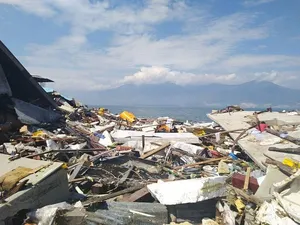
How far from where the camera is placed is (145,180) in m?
6.59

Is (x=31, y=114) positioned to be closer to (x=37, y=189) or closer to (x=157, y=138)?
(x=157, y=138)

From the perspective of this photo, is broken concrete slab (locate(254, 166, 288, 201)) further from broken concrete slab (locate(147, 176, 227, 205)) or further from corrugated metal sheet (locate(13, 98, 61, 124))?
corrugated metal sheet (locate(13, 98, 61, 124))

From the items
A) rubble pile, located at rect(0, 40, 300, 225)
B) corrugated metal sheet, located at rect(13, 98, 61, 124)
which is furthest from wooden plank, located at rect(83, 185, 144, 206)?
corrugated metal sheet, located at rect(13, 98, 61, 124)

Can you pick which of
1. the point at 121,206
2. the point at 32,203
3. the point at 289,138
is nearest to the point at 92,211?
the point at 121,206

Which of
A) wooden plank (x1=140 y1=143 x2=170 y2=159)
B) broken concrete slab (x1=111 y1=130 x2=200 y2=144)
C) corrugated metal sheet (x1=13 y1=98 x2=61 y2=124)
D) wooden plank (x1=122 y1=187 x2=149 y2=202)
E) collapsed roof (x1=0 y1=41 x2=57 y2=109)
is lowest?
wooden plank (x1=122 y1=187 x2=149 y2=202)

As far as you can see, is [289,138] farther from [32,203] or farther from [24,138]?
[24,138]

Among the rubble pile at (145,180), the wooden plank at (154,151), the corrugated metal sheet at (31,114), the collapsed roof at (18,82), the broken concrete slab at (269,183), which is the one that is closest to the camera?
the rubble pile at (145,180)

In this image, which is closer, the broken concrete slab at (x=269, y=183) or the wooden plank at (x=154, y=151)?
the broken concrete slab at (x=269, y=183)

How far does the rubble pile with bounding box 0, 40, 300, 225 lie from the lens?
4580 mm

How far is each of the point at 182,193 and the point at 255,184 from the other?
140 centimetres

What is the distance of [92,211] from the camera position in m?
4.91

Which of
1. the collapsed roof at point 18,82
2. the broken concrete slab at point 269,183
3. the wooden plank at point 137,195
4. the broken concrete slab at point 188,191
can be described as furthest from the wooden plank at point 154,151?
the collapsed roof at point 18,82

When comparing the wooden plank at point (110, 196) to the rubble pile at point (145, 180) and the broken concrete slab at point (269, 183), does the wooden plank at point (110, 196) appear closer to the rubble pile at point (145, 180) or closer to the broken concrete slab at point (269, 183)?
the rubble pile at point (145, 180)

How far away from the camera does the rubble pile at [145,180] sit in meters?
4.58
